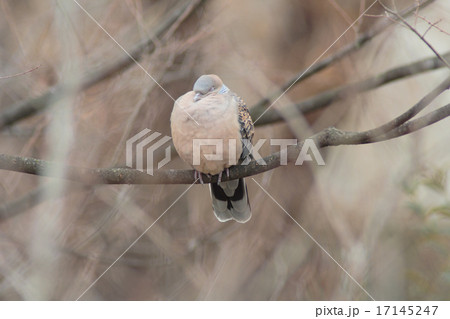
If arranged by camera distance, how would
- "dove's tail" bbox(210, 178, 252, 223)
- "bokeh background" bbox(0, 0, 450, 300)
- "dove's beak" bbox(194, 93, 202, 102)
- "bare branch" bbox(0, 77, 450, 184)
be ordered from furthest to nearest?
1. "dove's tail" bbox(210, 178, 252, 223)
2. "bokeh background" bbox(0, 0, 450, 300)
3. "dove's beak" bbox(194, 93, 202, 102)
4. "bare branch" bbox(0, 77, 450, 184)

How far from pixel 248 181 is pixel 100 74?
2.27 metres

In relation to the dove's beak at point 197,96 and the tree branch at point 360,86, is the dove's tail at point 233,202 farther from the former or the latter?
the dove's beak at point 197,96

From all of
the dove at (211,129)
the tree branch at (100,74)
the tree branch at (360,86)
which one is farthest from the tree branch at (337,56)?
the tree branch at (100,74)

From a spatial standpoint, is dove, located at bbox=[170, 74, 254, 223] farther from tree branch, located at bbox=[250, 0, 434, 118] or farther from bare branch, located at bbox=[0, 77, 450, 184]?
tree branch, located at bbox=[250, 0, 434, 118]

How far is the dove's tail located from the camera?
15.4ft

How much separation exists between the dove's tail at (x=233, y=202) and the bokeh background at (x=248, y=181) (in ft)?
1.86

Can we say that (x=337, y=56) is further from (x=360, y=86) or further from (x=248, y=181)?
(x=248, y=181)

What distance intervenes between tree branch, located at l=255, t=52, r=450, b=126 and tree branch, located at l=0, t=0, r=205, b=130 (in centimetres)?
106

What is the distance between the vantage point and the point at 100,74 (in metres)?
4.10

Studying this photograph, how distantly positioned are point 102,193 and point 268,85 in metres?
1.89

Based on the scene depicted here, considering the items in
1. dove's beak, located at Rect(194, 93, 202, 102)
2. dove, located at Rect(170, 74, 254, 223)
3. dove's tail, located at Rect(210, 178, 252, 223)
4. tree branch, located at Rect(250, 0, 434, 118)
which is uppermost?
tree branch, located at Rect(250, 0, 434, 118)

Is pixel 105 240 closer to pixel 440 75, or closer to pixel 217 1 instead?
pixel 217 1

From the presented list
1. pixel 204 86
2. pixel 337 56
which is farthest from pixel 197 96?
pixel 337 56

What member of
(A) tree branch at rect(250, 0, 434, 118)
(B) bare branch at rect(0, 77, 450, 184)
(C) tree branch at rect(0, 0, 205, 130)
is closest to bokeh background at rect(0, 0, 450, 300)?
(C) tree branch at rect(0, 0, 205, 130)
